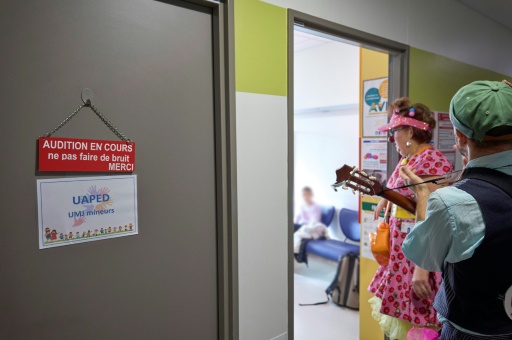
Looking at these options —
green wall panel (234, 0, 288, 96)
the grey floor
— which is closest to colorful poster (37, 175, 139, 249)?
green wall panel (234, 0, 288, 96)

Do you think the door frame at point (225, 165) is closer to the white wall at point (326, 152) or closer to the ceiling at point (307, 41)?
the ceiling at point (307, 41)

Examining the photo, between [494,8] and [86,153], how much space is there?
328 centimetres

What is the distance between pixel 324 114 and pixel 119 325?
427 centimetres

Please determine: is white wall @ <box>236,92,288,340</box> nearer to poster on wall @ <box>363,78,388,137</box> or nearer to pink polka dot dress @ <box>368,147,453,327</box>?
pink polka dot dress @ <box>368,147,453,327</box>

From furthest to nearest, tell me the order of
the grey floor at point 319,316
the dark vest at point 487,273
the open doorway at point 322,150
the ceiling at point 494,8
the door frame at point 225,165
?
the open doorway at point 322,150, the grey floor at point 319,316, the ceiling at point 494,8, the door frame at point 225,165, the dark vest at point 487,273

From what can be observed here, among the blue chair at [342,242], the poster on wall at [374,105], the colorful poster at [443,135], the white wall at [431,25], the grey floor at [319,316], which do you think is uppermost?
the white wall at [431,25]

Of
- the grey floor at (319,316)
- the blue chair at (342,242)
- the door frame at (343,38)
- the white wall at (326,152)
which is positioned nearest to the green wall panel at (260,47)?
the door frame at (343,38)

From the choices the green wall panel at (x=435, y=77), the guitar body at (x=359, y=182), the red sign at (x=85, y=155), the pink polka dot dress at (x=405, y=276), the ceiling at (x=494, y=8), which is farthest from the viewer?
the ceiling at (x=494, y=8)

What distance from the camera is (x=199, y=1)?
1.40 m

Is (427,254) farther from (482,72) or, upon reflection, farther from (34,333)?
(482,72)

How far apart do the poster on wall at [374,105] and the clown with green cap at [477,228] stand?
1.42 metres

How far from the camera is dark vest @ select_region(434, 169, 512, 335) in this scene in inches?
37.8

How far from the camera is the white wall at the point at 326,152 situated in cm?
475

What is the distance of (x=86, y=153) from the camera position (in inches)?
46.7
